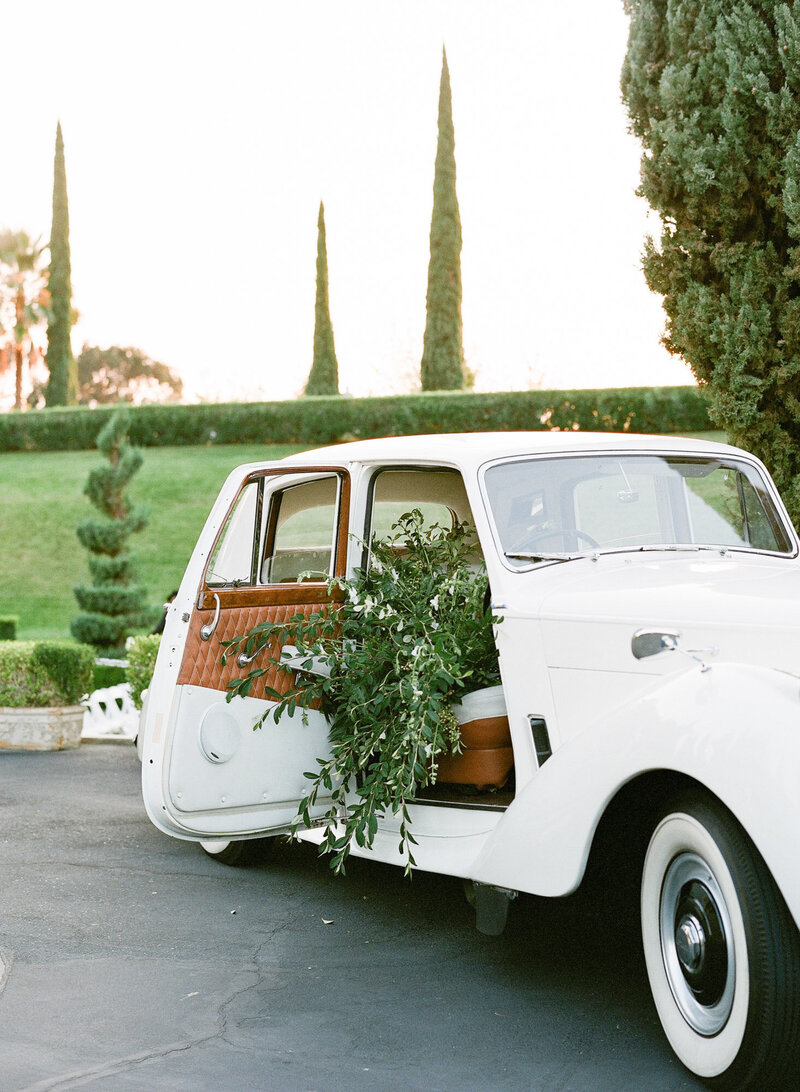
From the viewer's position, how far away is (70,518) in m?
30.3

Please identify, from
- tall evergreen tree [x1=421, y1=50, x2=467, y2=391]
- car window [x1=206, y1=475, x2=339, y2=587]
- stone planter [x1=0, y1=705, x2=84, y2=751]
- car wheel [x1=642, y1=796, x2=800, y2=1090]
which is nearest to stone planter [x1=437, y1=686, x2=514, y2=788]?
car wheel [x1=642, y1=796, x2=800, y2=1090]

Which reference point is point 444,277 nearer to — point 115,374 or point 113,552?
point 113,552

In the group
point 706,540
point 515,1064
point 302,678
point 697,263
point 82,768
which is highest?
point 697,263

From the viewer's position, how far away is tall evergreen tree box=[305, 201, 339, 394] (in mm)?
37969

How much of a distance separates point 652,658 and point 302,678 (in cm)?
176

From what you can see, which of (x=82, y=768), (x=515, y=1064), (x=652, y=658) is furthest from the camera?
(x=82, y=768)

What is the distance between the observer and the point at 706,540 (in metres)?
5.00

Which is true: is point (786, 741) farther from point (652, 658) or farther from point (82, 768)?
point (82, 768)

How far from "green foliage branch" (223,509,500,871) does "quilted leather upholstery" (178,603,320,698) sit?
0.03 m

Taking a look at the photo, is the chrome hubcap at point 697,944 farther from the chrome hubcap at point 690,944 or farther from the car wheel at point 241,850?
the car wheel at point 241,850

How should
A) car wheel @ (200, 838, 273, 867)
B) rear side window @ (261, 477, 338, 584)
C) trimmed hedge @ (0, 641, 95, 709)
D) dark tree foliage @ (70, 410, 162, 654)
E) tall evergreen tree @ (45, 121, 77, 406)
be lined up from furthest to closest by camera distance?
tall evergreen tree @ (45, 121, 77, 406) < dark tree foliage @ (70, 410, 162, 654) < trimmed hedge @ (0, 641, 95, 709) < rear side window @ (261, 477, 338, 584) < car wheel @ (200, 838, 273, 867)

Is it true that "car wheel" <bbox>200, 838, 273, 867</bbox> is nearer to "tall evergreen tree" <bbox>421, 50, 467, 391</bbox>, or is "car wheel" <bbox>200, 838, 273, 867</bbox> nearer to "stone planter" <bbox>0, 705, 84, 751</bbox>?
"stone planter" <bbox>0, 705, 84, 751</bbox>

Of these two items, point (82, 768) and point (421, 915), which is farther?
point (82, 768)

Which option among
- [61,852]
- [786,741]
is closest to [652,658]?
[786,741]
